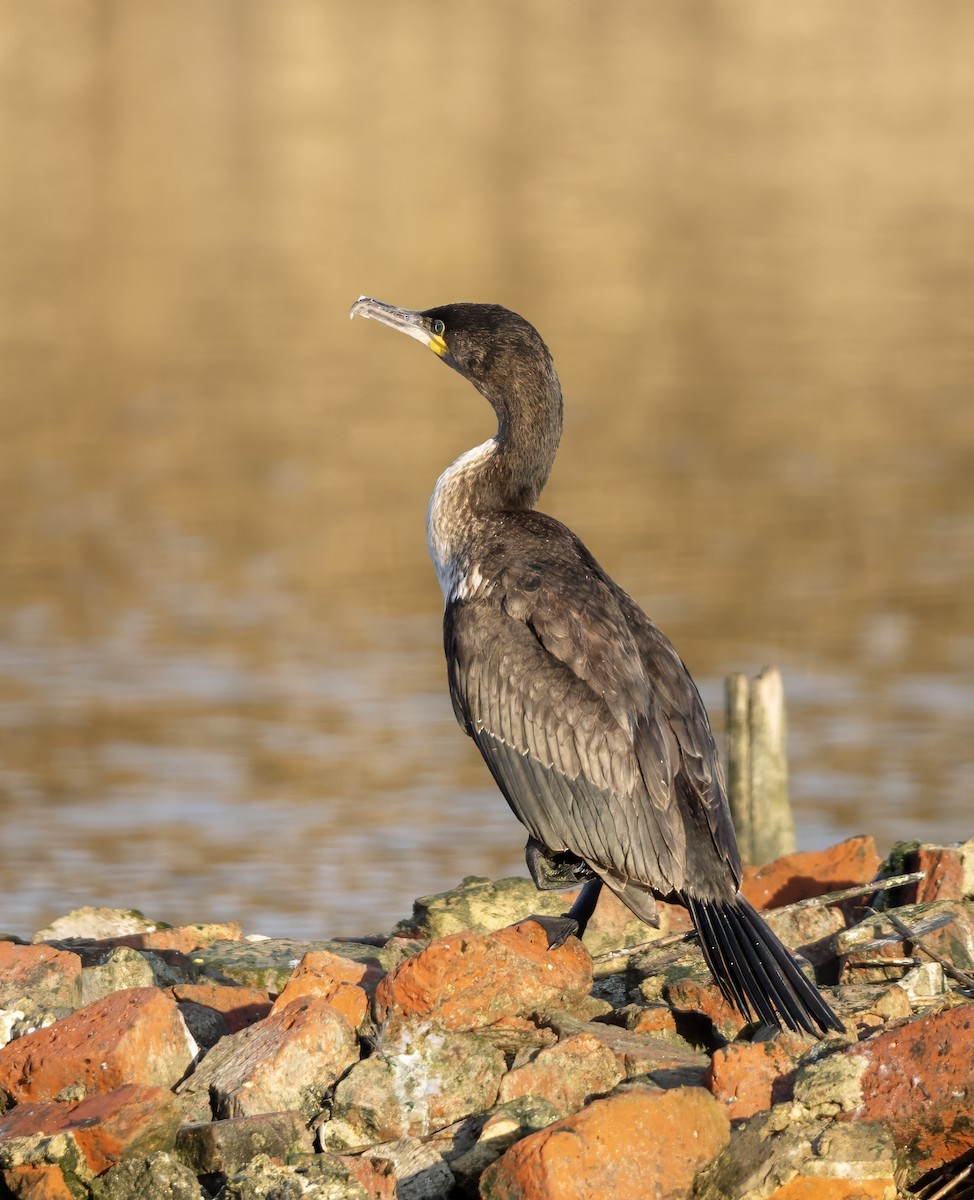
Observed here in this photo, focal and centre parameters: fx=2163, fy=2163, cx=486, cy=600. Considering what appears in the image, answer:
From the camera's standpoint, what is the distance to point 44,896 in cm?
1182

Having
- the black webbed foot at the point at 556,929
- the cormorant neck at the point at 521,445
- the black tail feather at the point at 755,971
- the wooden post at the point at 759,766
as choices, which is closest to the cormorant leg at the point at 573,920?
the black webbed foot at the point at 556,929

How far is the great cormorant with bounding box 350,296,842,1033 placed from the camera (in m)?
5.74

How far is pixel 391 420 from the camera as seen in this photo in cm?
2267

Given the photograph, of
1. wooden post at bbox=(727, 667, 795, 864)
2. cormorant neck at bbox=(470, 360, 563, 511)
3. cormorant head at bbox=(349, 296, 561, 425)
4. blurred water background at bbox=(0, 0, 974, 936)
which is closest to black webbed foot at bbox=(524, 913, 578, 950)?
cormorant neck at bbox=(470, 360, 563, 511)

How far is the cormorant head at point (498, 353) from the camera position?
7.12m

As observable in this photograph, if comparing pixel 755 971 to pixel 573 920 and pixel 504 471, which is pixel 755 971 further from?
pixel 504 471

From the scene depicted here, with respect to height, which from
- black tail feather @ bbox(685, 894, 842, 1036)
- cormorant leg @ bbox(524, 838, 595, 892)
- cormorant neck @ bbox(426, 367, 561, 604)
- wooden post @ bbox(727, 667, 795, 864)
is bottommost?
wooden post @ bbox(727, 667, 795, 864)

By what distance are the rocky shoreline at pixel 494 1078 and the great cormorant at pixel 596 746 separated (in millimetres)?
197

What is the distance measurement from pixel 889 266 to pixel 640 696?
26949mm

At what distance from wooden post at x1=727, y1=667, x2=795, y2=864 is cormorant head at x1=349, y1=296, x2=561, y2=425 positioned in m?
3.72

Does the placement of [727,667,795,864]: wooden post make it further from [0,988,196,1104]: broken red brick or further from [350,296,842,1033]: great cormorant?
[0,988,196,1104]: broken red brick

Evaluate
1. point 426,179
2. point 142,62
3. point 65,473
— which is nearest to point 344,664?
point 65,473

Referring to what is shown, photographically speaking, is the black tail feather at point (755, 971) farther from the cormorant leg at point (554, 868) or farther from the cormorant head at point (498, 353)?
the cormorant head at point (498, 353)

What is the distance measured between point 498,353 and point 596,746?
1.71 metres
